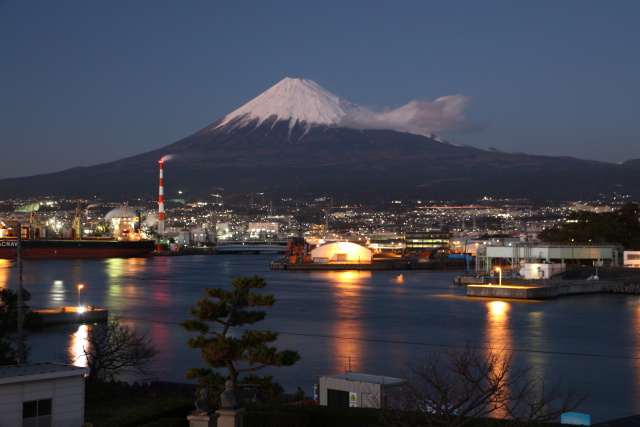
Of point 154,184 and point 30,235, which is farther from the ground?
point 154,184

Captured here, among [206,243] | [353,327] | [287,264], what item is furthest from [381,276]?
[206,243]

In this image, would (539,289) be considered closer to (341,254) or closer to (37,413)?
(37,413)

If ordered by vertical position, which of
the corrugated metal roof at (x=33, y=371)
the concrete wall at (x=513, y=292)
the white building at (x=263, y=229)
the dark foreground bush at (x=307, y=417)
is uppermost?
the white building at (x=263, y=229)

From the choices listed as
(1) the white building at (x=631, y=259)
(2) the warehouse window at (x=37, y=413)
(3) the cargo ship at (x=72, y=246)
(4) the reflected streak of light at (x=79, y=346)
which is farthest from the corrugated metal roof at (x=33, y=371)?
(3) the cargo ship at (x=72, y=246)

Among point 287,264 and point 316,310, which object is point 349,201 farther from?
point 316,310

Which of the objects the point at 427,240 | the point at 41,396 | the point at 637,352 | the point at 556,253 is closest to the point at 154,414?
the point at 41,396

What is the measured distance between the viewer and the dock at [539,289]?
2077cm

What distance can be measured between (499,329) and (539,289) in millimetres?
6633

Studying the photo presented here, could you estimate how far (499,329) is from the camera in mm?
14656

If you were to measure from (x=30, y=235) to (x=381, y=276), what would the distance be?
24725mm

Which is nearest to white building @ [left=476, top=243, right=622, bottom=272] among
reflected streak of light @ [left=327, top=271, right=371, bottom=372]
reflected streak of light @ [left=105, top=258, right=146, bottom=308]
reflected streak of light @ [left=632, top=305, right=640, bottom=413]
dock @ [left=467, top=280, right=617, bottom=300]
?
dock @ [left=467, top=280, right=617, bottom=300]

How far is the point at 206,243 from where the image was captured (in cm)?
6744

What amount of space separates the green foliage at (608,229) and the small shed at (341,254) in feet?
28.8

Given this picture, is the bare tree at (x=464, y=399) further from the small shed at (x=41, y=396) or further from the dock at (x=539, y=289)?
the dock at (x=539, y=289)
